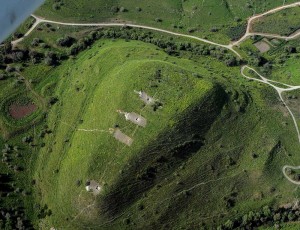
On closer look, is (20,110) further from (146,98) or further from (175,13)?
(175,13)

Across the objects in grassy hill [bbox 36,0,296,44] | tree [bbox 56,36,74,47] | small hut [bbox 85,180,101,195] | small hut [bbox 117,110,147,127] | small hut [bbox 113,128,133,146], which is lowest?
small hut [bbox 85,180,101,195]

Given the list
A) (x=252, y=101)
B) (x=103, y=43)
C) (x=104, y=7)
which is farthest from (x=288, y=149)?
(x=104, y=7)

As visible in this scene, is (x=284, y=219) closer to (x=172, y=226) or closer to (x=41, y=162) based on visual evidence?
(x=172, y=226)

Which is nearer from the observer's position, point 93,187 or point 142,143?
point 93,187

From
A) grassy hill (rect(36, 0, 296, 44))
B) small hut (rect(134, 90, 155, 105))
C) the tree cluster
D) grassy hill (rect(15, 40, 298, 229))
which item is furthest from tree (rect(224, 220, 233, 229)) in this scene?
grassy hill (rect(36, 0, 296, 44))

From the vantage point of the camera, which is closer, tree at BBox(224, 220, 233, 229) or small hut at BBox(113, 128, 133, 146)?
tree at BBox(224, 220, 233, 229)

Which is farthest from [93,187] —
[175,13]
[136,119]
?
[175,13]

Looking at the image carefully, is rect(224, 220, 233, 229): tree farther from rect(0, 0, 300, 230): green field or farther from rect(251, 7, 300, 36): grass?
rect(251, 7, 300, 36): grass

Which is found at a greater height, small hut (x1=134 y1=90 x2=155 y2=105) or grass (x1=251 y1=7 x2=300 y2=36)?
grass (x1=251 y1=7 x2=300 y2=36)
